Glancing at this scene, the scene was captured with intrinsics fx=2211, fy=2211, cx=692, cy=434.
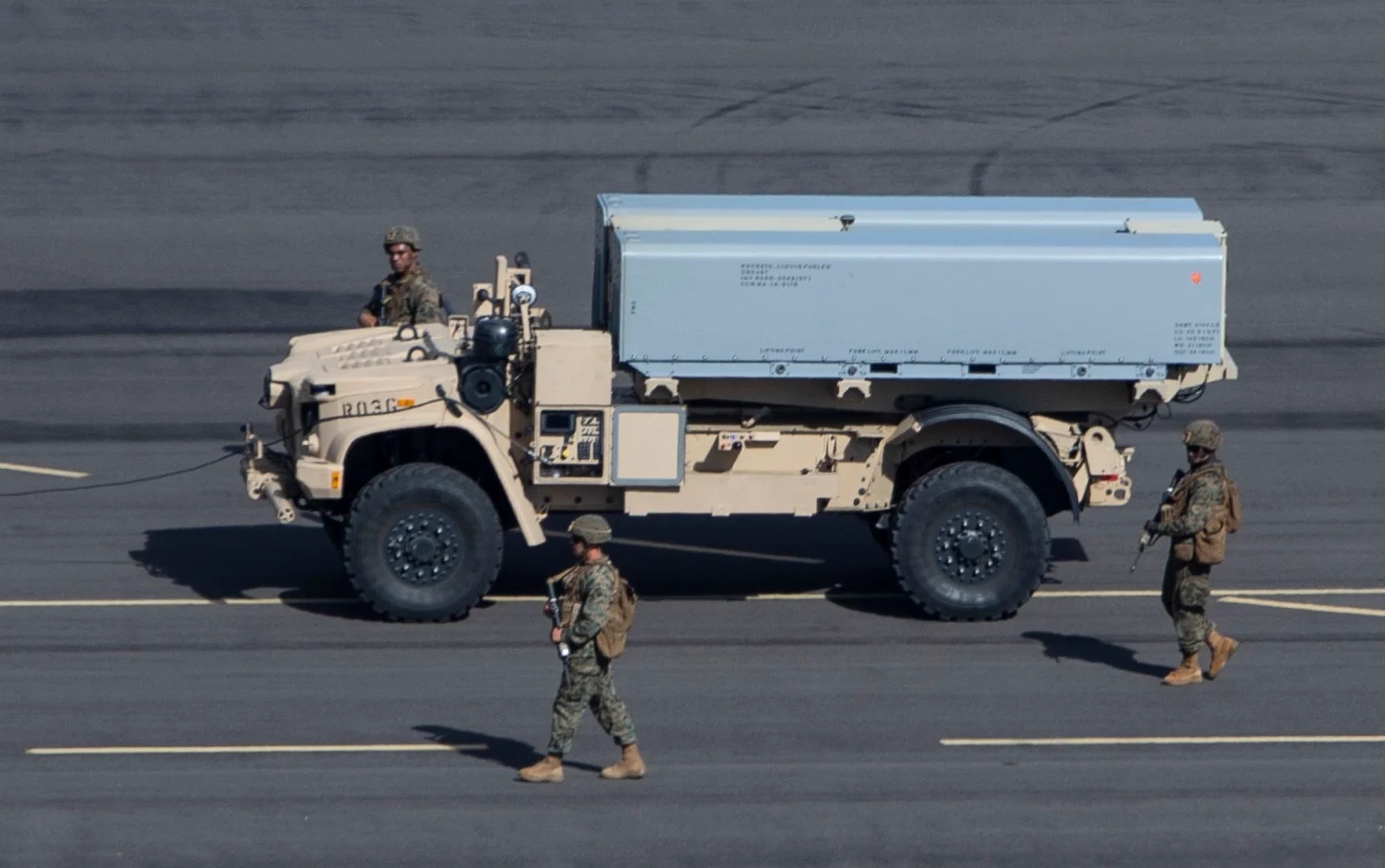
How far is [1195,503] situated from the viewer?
1307 centimetres

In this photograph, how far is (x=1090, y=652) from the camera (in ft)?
45.7

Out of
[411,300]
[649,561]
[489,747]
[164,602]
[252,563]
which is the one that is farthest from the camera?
[649,561]

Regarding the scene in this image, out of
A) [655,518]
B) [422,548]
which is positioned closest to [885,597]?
[655,518]

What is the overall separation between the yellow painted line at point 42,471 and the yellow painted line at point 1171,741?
28.4ft

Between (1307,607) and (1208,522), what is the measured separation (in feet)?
7.30

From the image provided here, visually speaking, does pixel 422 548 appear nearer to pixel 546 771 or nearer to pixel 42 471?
pixel 546 771

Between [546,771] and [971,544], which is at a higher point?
[971,544]

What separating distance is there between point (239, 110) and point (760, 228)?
13522mm

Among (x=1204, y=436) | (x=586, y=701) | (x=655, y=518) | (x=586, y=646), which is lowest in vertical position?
(x=586, y=701)

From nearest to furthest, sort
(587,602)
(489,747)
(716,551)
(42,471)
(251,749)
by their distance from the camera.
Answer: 1. (587,602)
2. (251,749)
3. (489,747)
4. (716,551)
5. (42,471)

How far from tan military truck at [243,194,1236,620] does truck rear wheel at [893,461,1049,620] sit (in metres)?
0.01

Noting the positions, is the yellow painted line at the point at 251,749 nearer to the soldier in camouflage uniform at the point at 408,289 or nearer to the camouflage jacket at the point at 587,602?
the camouflage jacket at the point at 587,602

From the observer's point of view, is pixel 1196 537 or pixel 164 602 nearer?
pixel 1196 537

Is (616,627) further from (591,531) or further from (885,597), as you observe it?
(885,597)
